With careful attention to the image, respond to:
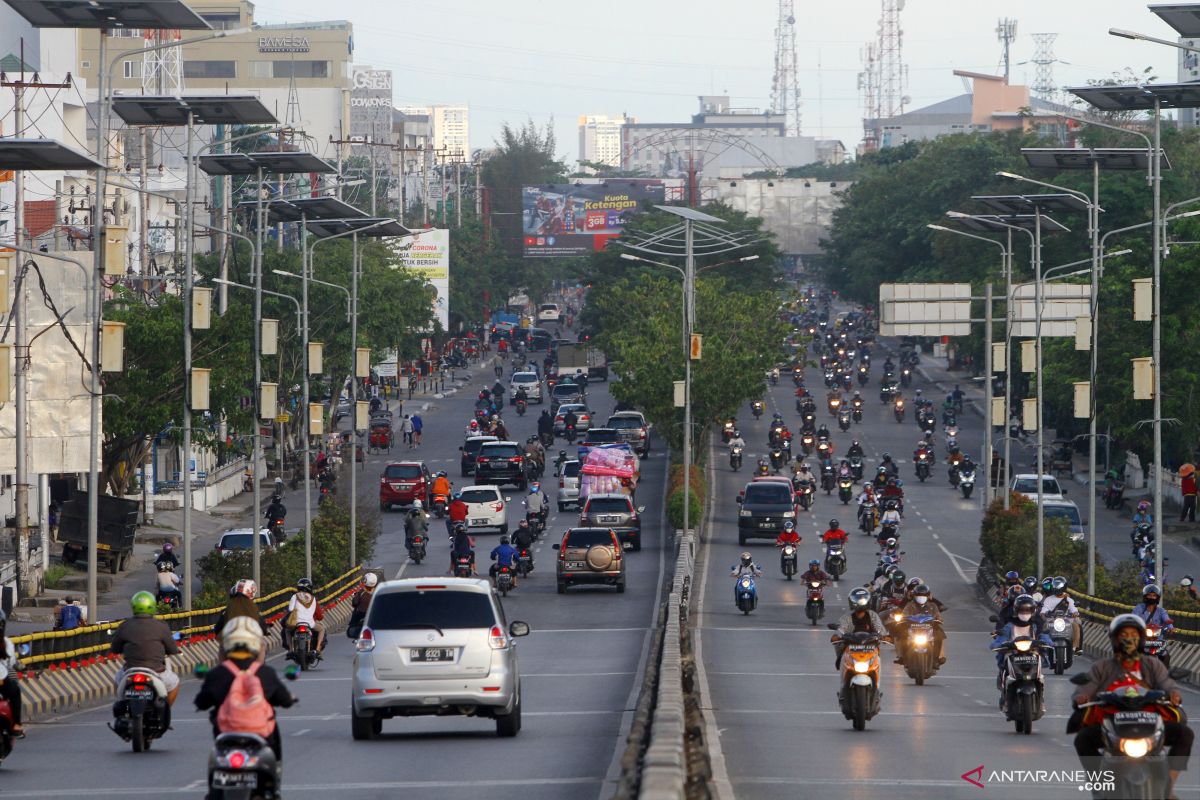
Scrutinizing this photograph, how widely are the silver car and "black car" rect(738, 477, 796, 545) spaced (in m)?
39.0

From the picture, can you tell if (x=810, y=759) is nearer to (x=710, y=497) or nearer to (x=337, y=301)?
(x=710, y=497)

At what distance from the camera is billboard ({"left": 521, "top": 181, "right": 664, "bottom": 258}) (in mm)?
146000

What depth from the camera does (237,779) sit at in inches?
485

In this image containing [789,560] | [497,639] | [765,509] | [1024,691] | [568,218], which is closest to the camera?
[497,639]

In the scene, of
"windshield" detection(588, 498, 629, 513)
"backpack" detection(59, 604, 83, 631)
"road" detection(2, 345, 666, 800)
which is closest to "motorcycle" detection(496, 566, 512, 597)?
"windshield" detection(588, 498, 629, 513)

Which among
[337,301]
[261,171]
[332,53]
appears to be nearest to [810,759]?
[261,171]

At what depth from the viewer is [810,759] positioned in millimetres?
17922

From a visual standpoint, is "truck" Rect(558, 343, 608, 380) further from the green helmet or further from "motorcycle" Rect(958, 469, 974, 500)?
the green helmet

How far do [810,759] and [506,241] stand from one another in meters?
171

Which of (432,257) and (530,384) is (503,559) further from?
(432,257)

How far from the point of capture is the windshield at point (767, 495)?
58625 millimetres

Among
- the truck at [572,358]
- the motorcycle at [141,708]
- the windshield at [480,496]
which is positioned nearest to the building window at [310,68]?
the truck at [572,358]

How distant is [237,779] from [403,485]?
5573 cm

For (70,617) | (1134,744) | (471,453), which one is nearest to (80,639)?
(70,617)
